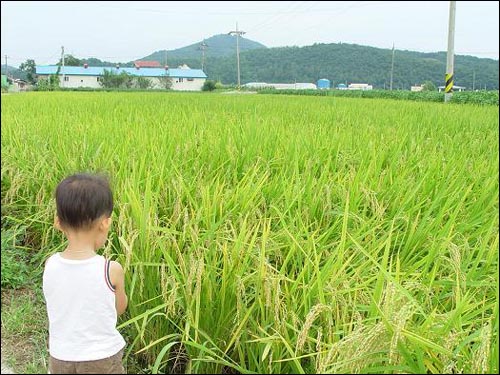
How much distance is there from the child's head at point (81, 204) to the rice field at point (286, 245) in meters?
0.20

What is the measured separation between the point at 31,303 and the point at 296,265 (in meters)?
0.92

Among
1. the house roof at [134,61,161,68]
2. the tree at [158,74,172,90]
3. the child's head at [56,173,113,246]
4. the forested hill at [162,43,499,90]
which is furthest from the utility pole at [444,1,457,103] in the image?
the tree at [158,74,172,90]

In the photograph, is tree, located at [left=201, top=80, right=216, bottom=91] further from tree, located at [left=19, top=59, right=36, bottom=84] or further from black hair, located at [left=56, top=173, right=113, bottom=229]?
black hair, located at [left=56, top=173, right=113, bottom=229]

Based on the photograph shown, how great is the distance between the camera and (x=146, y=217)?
1.59 metres

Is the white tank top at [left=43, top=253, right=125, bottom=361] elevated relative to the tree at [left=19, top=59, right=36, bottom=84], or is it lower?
lower

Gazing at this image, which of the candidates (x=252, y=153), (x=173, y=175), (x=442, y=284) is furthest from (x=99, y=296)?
(x=252, y=153)

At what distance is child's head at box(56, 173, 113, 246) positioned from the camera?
45.1 inches

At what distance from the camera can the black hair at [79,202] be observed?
1.14m

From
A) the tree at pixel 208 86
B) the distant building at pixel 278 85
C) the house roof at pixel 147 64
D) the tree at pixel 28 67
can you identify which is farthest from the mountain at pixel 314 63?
the house roof at pixel 147 64

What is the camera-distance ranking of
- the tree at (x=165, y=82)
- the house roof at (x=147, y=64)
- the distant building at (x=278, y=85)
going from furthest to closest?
1. the tree at (x=165, y=82)
2. the house roof at (x=147, y=64)
3. the distant building at (x=278, y=85)

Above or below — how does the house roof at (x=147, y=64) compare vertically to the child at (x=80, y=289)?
above

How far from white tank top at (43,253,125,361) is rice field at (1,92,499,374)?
0.16m

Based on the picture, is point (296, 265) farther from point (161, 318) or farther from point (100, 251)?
point (100, 251)

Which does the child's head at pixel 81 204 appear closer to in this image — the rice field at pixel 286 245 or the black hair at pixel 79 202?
the black hair at pixel 79 202
